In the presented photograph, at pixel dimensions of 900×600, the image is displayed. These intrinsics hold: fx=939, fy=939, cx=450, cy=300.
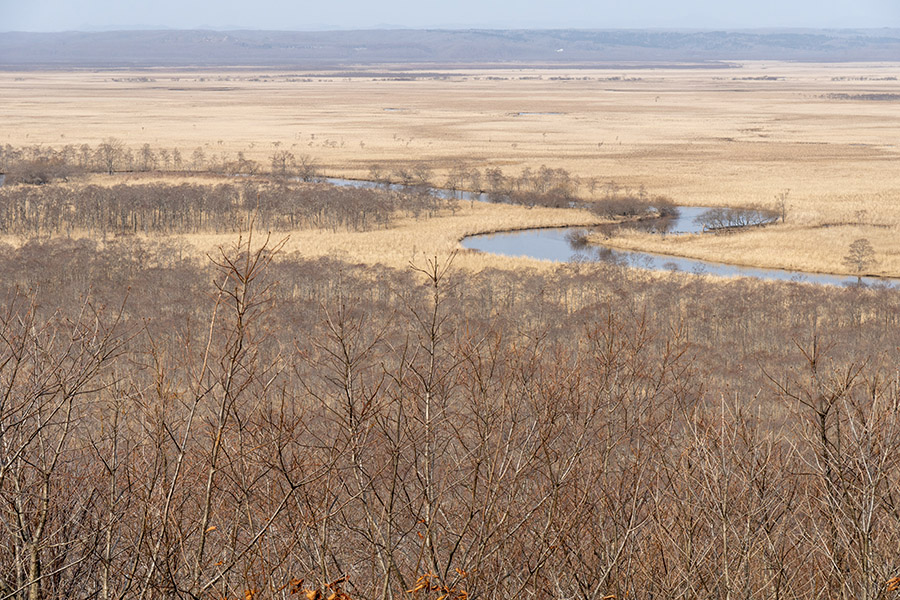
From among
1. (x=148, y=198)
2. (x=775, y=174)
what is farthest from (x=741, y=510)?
(x=775, y=174)

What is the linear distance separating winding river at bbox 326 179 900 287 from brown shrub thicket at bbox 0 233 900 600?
726 centimetres

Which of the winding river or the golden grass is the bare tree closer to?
the winding river

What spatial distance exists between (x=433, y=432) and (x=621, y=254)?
52136mm

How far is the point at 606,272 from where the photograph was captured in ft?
155

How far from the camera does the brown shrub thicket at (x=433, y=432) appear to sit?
23.0ft

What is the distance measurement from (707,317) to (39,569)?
111ft

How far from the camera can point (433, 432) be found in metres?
7.91

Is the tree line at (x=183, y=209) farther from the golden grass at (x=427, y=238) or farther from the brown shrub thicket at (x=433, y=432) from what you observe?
the brown shrub thicket at (x=433, y=432)

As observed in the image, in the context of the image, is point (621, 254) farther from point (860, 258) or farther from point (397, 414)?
point (397, 414)

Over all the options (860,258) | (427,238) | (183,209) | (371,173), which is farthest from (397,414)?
(371,173)

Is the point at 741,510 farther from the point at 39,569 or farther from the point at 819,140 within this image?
the point at 819,140

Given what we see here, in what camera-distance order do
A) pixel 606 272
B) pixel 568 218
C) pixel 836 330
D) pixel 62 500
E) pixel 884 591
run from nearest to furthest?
pixel 884 591
pixel 62 500
pixel 836 330
pixel 606 272
pixel 568 218

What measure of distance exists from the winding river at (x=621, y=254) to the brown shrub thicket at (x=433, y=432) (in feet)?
23.8

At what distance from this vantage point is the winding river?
5231cm
